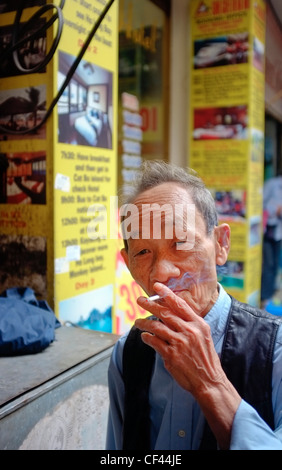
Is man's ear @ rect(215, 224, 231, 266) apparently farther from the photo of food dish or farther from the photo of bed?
the photo of food dish

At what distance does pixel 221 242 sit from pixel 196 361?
48cm

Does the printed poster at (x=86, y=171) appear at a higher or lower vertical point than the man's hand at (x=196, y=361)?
higher

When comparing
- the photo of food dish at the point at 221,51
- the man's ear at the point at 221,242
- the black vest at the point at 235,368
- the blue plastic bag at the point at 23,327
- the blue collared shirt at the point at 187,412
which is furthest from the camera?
the photo of food dish at the point at 221,51

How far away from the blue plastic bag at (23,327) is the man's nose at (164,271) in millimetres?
815

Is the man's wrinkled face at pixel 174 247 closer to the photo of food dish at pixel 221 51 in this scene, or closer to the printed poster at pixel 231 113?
the printed poster at pixel 231 113

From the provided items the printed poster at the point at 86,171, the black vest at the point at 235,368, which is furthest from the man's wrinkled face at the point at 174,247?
the printed poster at the point at 86,171

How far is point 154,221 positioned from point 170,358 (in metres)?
0.41

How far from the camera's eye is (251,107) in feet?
14.7

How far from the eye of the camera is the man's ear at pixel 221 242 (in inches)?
53.7

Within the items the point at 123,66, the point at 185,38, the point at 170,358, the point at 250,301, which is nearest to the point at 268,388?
the point at 170,358

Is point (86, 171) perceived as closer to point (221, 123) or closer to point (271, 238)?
point (221, 123)

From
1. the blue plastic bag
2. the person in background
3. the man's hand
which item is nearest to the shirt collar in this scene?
the man's hand

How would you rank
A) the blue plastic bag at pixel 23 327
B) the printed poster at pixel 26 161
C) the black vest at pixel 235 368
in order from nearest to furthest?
1. the black vest at pixel 235 368
2. the blue plastic bag at pixel 23 327
3. the printed poster at pixel 26 161

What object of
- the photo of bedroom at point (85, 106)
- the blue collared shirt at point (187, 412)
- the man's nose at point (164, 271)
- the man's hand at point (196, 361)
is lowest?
the blue collared shirt at point (187, 412)
